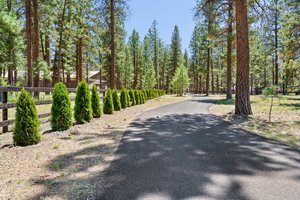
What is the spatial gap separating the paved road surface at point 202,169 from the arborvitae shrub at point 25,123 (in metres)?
2.08

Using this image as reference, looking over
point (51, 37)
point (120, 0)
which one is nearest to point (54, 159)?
point (120, 0)

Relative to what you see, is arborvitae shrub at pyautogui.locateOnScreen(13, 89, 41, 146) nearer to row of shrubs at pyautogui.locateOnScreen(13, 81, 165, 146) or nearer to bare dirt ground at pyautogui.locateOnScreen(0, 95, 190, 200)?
row of shrubs at pyautogui.locateOnScreen(13, 81, 165, 146)

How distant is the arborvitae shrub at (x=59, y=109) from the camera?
682 cm

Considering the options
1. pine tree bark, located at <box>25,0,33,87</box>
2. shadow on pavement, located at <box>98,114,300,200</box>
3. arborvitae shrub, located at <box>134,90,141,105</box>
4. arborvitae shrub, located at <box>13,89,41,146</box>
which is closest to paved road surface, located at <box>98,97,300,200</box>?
shadow on pavement, located at <box>98,114,300,200</box>

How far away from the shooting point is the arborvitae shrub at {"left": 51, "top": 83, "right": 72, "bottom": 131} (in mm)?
6824

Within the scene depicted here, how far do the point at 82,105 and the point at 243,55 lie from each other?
734cm

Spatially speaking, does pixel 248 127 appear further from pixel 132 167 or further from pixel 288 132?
pixel 132 167

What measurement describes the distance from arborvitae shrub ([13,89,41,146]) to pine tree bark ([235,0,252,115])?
28.2 feet

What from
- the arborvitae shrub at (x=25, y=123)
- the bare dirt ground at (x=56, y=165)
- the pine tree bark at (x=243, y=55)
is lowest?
the bare dirt ground at (x=56, y=165)

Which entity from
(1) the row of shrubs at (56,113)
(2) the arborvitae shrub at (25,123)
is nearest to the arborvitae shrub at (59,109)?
(1) the row of shrubs at (56,113)

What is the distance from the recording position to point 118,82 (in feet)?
159

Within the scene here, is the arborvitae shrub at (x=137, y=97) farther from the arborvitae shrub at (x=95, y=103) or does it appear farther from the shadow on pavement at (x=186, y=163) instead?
the shadow on pavement at (x=186, y=163)

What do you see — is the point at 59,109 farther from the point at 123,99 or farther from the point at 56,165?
the point at 123,99

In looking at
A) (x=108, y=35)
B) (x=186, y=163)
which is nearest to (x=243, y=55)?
(x=186, y=163)
